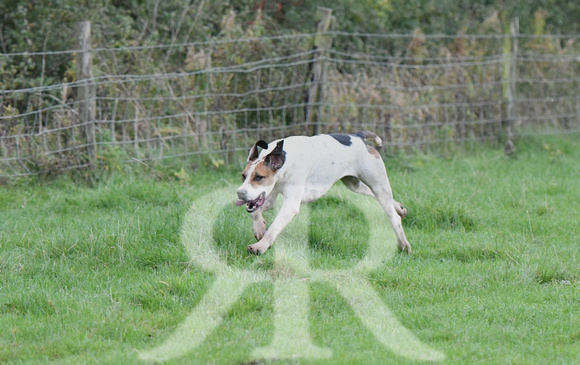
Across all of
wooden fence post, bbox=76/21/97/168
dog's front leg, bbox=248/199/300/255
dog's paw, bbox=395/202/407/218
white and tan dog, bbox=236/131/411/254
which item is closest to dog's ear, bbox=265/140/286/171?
white and tan dog, bbox=236/131/411/254

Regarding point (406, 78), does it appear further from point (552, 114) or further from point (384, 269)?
point (384, 269)

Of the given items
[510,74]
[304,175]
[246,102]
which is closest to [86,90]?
[246,102]

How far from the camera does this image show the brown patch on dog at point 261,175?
5.91 m

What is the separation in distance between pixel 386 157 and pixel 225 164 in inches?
87.0

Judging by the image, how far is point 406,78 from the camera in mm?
12328

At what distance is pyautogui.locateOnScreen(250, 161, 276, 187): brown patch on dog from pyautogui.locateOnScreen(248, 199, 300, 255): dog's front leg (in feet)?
0.98

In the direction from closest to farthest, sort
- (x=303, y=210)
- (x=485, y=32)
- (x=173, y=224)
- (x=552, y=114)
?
1. (x=173, y=224)
2. (x=303, y=210)
3. (x=552, y=114)
4. (x=485, y=32)

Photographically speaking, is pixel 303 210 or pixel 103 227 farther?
pixel 303 210

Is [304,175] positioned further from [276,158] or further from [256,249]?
[256,249]

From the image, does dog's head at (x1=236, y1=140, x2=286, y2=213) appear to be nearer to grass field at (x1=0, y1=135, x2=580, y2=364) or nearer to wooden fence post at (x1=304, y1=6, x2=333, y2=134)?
grass field at (x1=0, y1=135, x2=580, y2=364)

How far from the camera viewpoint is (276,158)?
602 centimetres

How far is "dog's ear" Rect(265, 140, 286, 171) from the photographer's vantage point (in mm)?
5984

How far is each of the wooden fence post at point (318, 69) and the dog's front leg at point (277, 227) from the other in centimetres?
479

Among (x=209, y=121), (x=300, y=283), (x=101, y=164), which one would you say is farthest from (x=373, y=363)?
(x=209, y=121)
